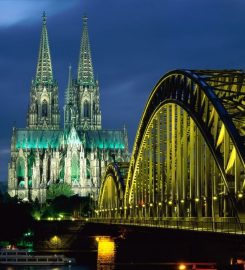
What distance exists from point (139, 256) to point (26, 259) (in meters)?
13.7

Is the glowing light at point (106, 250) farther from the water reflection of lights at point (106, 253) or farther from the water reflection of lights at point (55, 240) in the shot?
the water reflection of lights at point (55, 240)

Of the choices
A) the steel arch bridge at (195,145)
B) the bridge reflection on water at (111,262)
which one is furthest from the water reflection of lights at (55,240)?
the steel arch bridge at (195,145)

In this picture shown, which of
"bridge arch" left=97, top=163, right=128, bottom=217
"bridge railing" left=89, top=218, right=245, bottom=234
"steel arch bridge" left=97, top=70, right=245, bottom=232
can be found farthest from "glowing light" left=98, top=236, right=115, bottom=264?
"bridge railing" left=89, top=218, right=245, bottom=234

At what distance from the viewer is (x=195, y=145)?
6419 centimetres

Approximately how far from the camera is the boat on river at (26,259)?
118438 millimetres

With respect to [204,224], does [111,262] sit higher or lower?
lower

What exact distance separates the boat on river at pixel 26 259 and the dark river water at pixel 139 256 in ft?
3.97

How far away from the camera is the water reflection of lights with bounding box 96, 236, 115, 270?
98688mm

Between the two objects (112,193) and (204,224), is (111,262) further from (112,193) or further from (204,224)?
(204,224)

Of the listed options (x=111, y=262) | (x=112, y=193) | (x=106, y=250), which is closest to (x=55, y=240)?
(x=112, y=193)

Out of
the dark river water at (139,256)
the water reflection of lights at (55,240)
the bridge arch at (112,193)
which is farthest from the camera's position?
the water reflection of lights at (55,240)

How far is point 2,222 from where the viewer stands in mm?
143000

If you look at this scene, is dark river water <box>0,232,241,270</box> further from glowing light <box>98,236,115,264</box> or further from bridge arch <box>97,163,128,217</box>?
bridge arch <box>97,163,128,217</box>

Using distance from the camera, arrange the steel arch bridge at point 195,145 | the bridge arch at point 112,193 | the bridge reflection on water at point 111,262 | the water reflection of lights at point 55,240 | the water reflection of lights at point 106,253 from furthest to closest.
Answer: the water reflection of lights at point 55,240, the bridge arch at point 112,193, the water reflection of lights at point 106,253, the bridge reflection on water at point 111,262, the steel arch bridge at point 195,145
